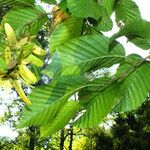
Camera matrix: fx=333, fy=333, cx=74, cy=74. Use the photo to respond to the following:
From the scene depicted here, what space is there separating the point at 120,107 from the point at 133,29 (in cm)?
28

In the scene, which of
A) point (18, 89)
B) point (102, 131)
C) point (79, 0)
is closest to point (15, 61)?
point (18, 89)

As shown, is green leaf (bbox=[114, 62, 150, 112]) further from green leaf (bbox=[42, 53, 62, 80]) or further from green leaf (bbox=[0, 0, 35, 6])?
green leaf (bbox=[0, 0, 35, 6])

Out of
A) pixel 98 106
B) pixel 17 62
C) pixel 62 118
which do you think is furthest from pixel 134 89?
pixel 17 62

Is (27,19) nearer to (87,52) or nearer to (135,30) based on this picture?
(87,52)

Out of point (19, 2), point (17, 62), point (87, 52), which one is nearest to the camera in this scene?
point (17, 62)

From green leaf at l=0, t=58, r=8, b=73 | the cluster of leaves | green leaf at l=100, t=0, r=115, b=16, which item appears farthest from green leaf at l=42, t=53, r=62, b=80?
green leaf at l=100, t=0, r=115, b=16

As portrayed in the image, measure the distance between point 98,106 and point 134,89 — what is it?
0.38 feet

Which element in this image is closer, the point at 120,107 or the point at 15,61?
the point at 15,61

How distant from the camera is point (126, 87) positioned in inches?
37.6

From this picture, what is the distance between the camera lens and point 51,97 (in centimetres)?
87

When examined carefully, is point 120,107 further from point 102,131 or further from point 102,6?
point 102,131

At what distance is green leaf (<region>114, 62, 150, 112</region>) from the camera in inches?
36.4

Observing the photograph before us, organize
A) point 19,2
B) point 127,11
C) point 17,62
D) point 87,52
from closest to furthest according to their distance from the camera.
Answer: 1. point 17,62
2. point 87,52
3. point 19,2
4. point 127,11

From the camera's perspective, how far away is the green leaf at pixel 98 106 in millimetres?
929
